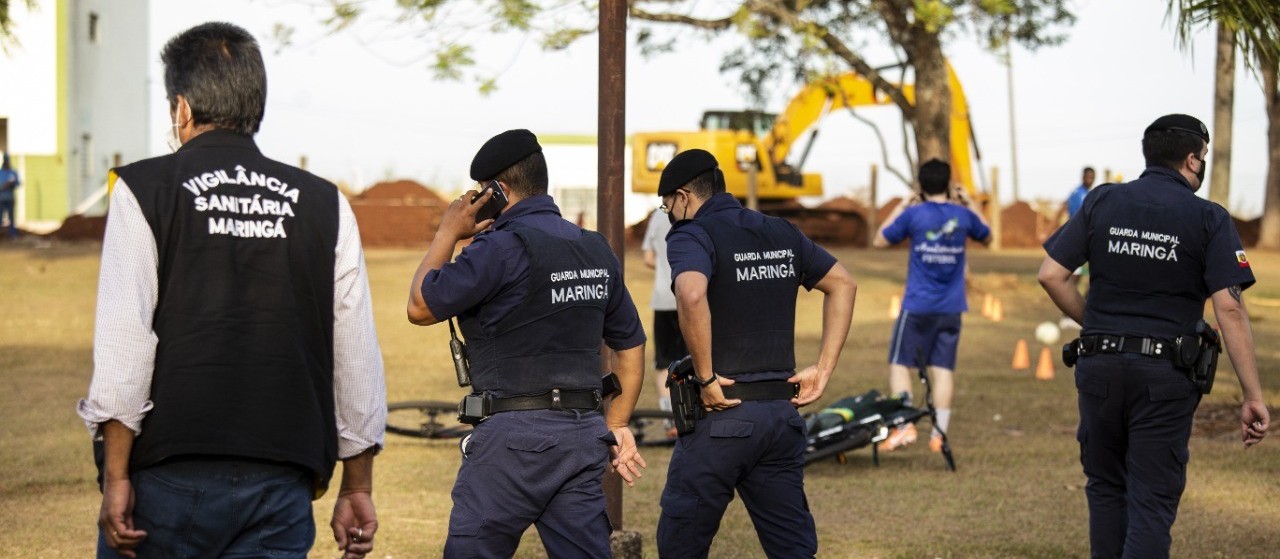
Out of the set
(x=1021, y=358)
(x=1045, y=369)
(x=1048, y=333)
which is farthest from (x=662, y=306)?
(x=1048, y=333)

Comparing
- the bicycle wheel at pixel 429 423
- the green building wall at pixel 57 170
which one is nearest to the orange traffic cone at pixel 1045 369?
the bicycle wheel at pixel 429 423

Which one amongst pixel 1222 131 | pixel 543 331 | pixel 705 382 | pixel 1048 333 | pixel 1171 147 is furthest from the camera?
pixel 1222 131

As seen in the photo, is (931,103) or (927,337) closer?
(927,337)

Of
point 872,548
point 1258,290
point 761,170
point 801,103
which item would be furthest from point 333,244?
point 761,170

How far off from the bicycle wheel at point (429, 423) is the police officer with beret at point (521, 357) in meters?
5.11

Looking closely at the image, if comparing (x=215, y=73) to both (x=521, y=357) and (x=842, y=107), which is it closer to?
A: (x=521, y=357)

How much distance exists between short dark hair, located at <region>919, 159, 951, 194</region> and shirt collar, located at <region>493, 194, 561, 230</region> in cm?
547

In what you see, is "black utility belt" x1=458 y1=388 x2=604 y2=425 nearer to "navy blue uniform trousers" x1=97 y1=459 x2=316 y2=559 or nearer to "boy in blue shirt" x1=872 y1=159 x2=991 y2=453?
"navy blue uniform trousers" x1=97 y1=459 x2=316 y2=559

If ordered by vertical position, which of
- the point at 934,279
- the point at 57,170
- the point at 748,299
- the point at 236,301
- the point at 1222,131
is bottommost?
the point at 934,279

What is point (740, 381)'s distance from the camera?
5.41 meters

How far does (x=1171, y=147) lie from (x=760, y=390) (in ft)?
5.96

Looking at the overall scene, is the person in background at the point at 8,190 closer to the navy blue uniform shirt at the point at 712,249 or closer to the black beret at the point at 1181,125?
the navy blue uniform shirt at the point at 712,249

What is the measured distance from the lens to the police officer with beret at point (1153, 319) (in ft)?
17.8

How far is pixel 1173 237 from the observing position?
5445 millimetres
